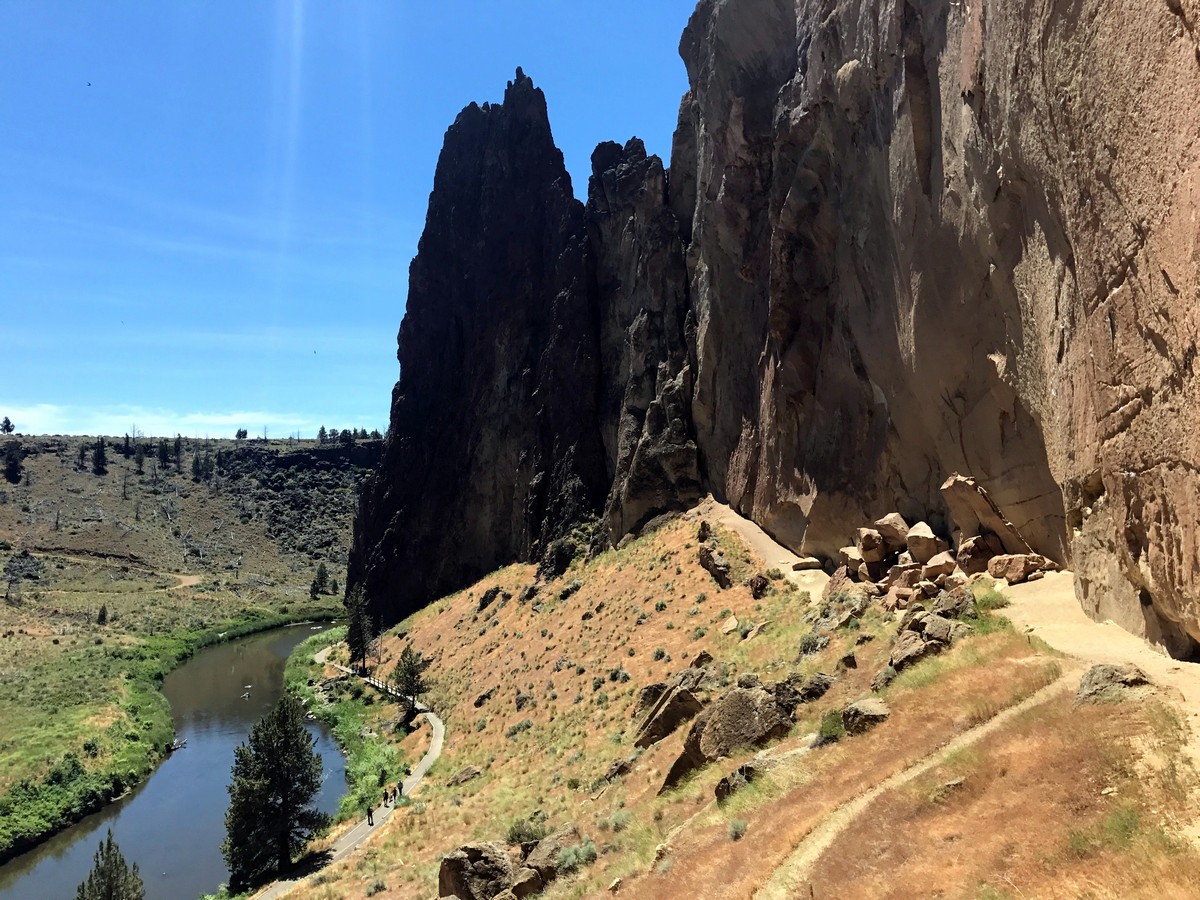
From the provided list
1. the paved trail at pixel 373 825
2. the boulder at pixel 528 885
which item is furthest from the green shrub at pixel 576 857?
the paved trail at pixel 373 825

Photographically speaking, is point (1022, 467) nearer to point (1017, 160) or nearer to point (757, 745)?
point (1017, 160)

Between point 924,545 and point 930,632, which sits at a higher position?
point 924,545

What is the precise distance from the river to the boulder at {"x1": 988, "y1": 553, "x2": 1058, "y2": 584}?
32.9m

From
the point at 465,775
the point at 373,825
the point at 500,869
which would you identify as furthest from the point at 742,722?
the point at 373,825

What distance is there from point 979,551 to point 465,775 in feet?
74.7

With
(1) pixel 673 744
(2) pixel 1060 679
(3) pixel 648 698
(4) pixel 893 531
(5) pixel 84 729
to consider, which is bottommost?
(5) pixel 84 729

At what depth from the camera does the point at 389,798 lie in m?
33.6

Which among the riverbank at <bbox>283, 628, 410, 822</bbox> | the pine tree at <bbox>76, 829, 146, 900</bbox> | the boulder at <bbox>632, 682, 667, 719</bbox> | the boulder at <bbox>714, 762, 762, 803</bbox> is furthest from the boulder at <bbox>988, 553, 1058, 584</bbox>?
the pine tree at <bbox>76, 829, 146, 900</bbox>

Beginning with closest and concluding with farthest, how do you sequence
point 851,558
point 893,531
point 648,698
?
point 648,698 → point 893,531 → point 851,558

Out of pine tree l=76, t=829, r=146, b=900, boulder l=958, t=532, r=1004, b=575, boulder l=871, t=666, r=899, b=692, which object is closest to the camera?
boulder l=871, t=666, r=899, b=692

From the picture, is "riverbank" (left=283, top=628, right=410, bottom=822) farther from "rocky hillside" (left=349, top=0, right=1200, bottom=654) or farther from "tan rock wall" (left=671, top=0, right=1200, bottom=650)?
"tan rock wall" (left=671, top=0, right=1200, bottom=650)

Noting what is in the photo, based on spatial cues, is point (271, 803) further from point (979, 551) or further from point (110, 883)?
point (979, 551)

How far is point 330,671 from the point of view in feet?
210

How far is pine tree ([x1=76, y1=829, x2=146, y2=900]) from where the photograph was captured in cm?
2503
